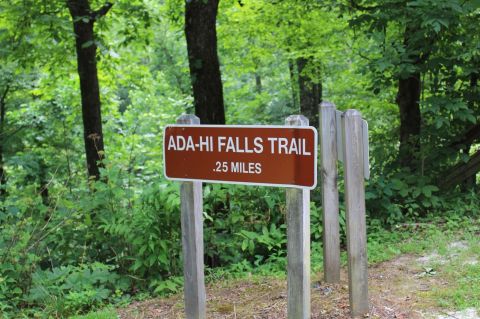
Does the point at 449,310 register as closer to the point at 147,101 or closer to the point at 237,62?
the point at 237,62

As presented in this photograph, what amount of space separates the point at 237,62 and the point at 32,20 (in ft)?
25.3

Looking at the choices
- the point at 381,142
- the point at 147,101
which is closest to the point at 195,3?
the point at 381,142

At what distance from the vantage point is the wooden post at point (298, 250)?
3129 mm

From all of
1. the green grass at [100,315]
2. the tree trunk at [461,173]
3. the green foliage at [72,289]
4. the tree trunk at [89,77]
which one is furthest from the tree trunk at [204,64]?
the tree trunk at [461,173]

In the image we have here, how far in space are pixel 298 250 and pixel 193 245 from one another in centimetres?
81

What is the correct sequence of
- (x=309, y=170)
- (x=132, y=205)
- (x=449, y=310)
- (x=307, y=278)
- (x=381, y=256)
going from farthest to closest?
(x=132, y=205) < (x=381, y=256) < (x=449, y=310) < (x=307, y=278) < (x=309, y=170)

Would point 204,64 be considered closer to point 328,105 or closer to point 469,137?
point 328,105

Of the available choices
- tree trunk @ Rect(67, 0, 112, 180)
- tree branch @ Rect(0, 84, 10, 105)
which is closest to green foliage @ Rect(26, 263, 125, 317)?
tree trunk @ Rect(67, 0, 112, 180)

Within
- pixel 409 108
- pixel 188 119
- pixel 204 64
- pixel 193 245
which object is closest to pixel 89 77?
pixel 204 64

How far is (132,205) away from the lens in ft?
19.2

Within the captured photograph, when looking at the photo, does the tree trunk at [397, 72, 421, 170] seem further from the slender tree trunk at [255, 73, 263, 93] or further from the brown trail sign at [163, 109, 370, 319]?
the slender tree trunk at [255, 73, 263, 93]

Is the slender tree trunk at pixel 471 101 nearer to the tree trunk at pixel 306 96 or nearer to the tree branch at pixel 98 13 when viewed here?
the tree trunk at pixel 306 96

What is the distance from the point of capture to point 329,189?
14.2 ft

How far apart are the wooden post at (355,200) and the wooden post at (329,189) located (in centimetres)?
25
